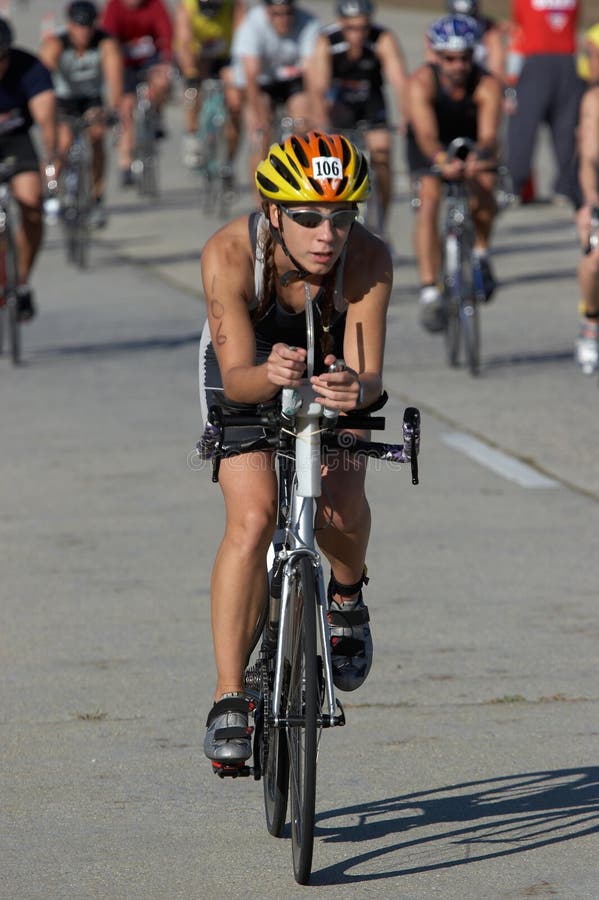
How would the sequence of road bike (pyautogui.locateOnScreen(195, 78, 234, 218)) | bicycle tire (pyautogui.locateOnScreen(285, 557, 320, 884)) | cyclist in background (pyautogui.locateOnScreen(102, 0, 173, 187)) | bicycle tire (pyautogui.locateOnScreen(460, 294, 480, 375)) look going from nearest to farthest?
bicycle tire (pyautogui.locateOnScreen(285, 557, 320, 884)) → bicycle tire (pyautogui.locateOnScreen(460, 294, 480, 375)) → road bike (pyautogui.locateOnScreen(195, 78, 234, 218)) → cyclist in background (pyautogui.locateOnScreen(102, 0, 173, 187))

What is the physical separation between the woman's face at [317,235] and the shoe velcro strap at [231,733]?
1.15 m

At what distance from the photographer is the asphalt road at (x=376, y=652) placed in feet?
15.5

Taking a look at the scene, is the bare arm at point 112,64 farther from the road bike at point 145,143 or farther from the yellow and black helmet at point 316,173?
the yellow and black helmet at point 316,173

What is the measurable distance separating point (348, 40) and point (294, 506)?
11.2m

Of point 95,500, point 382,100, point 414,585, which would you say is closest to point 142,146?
point 382,100

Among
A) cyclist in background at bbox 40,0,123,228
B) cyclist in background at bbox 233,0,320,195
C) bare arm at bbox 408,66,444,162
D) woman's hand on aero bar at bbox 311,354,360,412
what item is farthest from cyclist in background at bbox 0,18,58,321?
woman's hand on aero bar at bbox 311,354,360,412

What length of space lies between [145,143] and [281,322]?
16585mm

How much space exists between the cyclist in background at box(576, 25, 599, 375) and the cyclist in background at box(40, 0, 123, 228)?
23.2ft

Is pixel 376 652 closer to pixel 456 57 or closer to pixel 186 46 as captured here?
pixel 456 57

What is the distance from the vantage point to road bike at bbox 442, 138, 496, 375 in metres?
11.5

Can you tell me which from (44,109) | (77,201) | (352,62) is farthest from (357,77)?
(44,109)

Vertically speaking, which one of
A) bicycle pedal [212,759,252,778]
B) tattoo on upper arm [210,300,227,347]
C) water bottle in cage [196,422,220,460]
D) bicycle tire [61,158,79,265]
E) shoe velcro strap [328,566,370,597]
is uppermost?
tattoo on upper arm [210,300,227,347]

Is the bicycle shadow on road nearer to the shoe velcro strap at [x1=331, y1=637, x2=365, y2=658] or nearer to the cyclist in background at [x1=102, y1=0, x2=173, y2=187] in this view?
the shoe velcro strap at [x1=331, y1=637, x2=365, y2=658]

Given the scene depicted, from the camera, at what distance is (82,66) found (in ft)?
57.5
